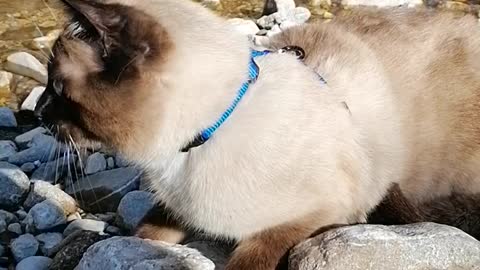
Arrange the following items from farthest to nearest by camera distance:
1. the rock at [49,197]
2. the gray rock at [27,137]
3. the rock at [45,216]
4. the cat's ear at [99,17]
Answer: the gray rock at [27,137]
the rock at [49,197]
the rock at [45,216]
the cat's ear at [99,17]

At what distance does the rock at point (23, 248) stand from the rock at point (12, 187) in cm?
34

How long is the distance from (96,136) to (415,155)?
125 cm

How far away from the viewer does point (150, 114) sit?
2506 millimetres

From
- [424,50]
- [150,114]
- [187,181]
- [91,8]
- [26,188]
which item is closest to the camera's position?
[91,8]

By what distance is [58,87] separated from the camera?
261 centimetres

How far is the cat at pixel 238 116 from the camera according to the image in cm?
246

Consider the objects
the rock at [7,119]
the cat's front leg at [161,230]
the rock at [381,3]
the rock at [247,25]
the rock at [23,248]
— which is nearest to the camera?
the cat's front leg at [161,230]

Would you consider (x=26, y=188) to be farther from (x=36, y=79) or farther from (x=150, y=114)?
(x=150, y=114)

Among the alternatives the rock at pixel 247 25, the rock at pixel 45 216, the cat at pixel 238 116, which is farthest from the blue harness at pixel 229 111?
the rock at pixel 247 25

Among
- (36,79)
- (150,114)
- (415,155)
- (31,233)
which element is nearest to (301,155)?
(150,114)

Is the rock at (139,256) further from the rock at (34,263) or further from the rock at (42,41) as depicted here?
the rock at (42,41)

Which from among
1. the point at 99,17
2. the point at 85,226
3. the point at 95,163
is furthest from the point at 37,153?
the point at 99,17

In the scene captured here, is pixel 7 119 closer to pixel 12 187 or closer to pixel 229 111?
pixel 12 187

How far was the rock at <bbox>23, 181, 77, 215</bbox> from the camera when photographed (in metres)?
3.75
